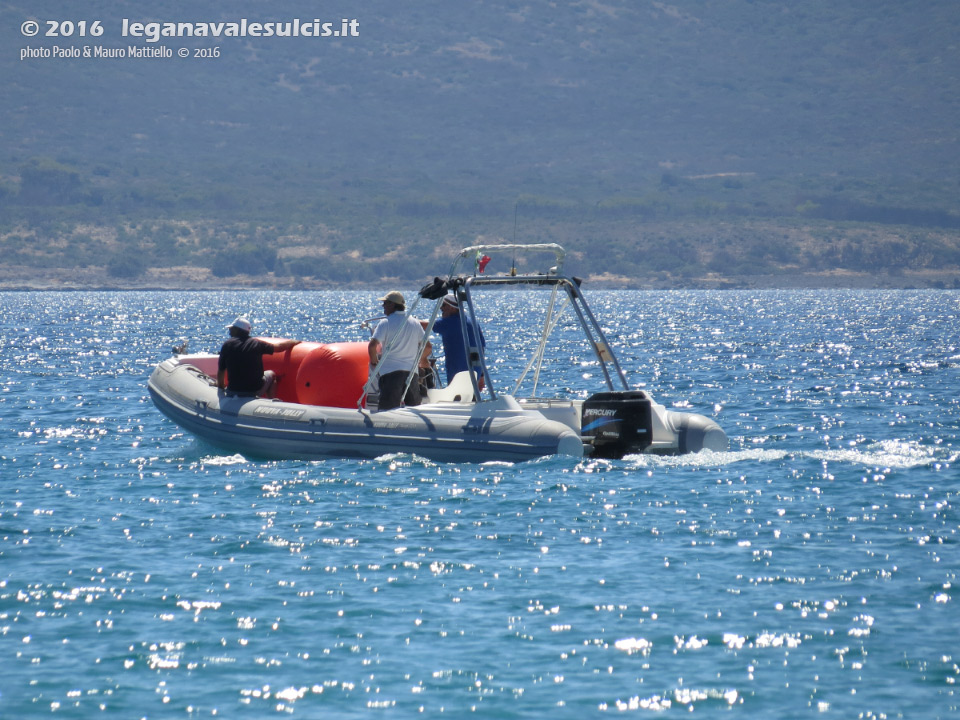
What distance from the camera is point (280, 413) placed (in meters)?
14.3

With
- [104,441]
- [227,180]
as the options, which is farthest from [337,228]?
[104,441]

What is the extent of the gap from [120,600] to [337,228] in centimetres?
16795

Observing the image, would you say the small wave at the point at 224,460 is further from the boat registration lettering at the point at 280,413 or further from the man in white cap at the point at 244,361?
the man in white cap at the point at 244,361

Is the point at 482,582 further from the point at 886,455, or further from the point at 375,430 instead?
the point at 886,455

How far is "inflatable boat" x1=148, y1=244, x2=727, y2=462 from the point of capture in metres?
13.4

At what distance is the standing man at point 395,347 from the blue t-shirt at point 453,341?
1.37ft

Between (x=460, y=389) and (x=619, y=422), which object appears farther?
(x=460, y=389)

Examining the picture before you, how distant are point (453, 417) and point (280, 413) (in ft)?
6.51

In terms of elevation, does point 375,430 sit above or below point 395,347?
below

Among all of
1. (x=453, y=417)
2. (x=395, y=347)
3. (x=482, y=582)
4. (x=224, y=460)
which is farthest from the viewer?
(x=224, y=460)

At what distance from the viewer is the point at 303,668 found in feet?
24.7

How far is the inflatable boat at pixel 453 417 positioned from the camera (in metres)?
13.4

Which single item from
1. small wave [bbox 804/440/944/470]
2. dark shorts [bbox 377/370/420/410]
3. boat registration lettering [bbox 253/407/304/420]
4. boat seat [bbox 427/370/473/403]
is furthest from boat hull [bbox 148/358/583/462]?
small wave [bbox 804/440/944/470]

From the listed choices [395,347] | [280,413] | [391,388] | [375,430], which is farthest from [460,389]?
[280,413]
